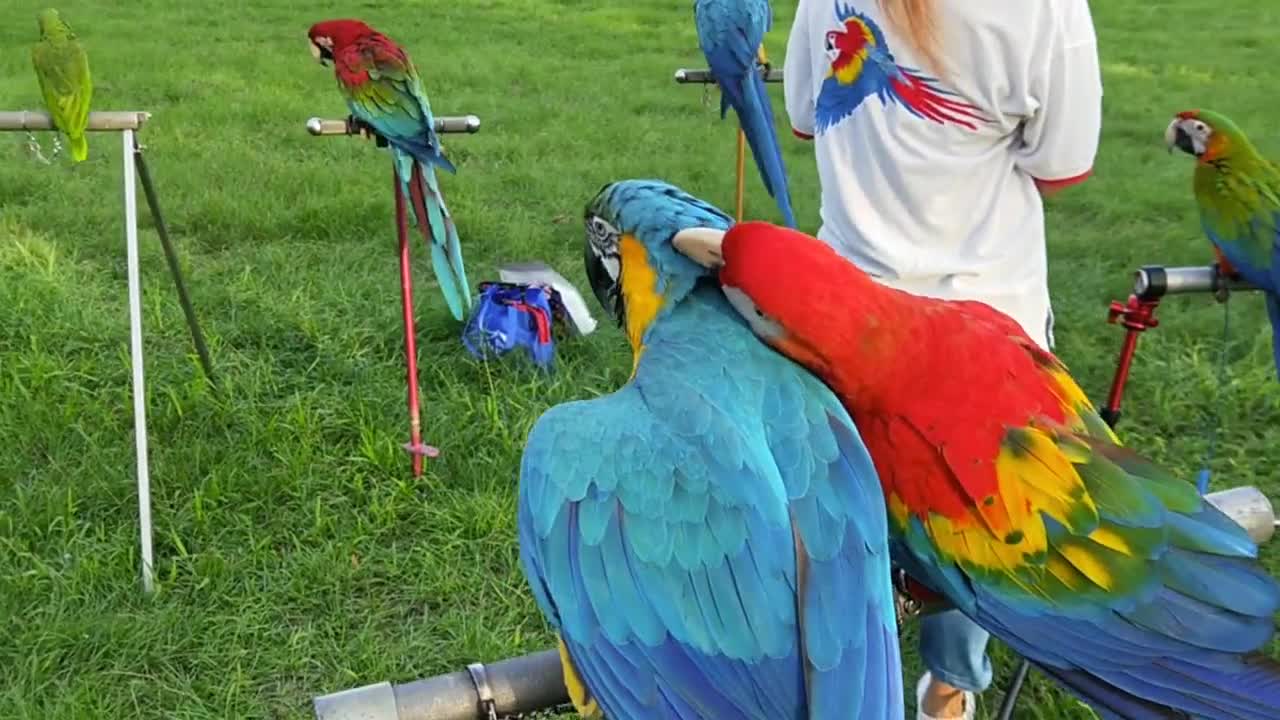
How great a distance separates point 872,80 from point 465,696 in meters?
0.85

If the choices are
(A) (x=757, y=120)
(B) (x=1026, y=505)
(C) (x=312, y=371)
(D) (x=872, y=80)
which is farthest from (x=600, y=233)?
(C) (x=312, y=371)

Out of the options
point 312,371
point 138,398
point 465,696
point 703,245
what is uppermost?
point 703,245

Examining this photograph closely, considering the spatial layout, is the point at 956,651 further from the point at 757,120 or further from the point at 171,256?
the point at 171,256

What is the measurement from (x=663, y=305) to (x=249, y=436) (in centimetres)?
181

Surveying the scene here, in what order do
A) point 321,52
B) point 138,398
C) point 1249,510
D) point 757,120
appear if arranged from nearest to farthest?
point 1249,510, point 138,398, point 757,120, point 321,52

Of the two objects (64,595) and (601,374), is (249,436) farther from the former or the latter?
(601,374)

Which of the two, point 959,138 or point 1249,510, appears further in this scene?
point 959,138

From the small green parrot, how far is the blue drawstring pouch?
1.07 meters

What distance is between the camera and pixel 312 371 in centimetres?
285

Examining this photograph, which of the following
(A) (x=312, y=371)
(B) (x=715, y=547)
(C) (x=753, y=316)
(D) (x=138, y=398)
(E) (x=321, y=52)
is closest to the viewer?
(B) (x=715, y=547)

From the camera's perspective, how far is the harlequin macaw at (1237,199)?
193 centimetres

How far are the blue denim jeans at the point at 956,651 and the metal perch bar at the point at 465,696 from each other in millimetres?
657

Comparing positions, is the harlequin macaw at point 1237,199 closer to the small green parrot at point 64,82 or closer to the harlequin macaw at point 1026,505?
the harlequin macaw at point 1026,505

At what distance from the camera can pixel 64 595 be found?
2057 mm
